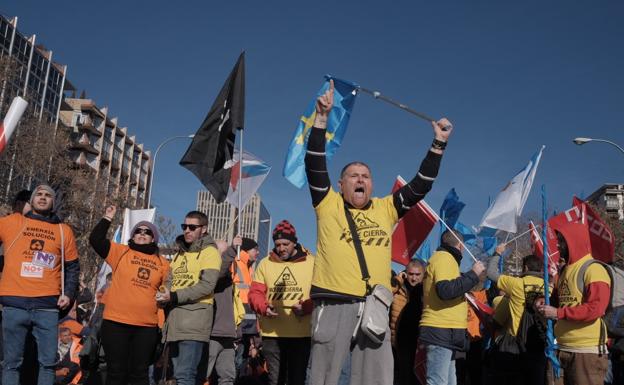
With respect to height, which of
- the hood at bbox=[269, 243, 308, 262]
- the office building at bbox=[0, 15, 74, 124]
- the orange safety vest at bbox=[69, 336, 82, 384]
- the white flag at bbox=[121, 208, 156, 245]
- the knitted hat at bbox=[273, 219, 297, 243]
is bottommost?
the orange safety vest at bbox=[69, 336, 82, 384]

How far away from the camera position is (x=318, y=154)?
4.43 meters

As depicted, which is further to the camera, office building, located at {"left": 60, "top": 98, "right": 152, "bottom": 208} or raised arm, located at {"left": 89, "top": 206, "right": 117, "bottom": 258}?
office building, located at {"left": 60, "top": 98, "right": 152, "bottom": 208}

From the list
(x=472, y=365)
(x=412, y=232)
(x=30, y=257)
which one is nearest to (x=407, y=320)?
(x=412, y=232)

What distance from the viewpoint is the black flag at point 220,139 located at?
824cm

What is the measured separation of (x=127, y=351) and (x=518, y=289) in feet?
15.4

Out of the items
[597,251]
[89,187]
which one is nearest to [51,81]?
[89,187]

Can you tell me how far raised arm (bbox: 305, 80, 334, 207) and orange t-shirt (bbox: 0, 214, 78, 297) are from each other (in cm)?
340

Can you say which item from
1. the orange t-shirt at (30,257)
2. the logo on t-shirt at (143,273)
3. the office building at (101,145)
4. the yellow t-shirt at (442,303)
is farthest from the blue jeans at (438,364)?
the office building at (101,145)

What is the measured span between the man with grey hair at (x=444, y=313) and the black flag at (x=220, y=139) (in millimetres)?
3112

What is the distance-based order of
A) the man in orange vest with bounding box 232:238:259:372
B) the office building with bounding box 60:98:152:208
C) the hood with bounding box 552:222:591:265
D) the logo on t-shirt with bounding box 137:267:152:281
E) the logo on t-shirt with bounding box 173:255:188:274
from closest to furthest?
the hood with bounding box 552:222:591:265
the logo on t-shirt with bounding box 137:267:152:281
the logo on t-shirt with bounding box 173:255:188:274
the man in orange vest with bounding box 232:238:259:372
the office building with bounding box 60:98:152:208

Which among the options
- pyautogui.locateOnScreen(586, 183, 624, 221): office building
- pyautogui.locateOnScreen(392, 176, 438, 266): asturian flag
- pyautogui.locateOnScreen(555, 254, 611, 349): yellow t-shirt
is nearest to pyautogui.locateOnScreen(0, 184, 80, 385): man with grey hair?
pyautogui.locateOnScreen(392, 176, 438, 266): asturian flag

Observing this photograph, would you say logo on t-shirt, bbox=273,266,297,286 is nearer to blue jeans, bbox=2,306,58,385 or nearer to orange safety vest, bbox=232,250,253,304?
orange safety vest, bbox=232,250,253,304

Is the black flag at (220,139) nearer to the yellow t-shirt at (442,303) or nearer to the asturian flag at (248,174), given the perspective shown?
the asturian flag at (248,174)

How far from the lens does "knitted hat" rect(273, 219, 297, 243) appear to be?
7.43 metres
